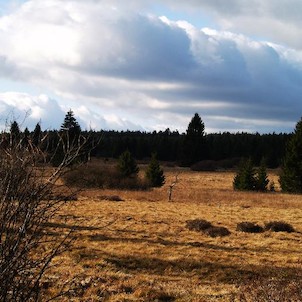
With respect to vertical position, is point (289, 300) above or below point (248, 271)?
above

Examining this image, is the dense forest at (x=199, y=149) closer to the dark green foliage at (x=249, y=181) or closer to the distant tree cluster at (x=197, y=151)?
the distant tree cluster at (x=197, y=151)

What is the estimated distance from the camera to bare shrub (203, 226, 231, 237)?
664 inches

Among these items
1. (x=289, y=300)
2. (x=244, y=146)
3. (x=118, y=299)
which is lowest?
(x=118, y=299)

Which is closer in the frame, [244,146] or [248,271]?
[248,271]

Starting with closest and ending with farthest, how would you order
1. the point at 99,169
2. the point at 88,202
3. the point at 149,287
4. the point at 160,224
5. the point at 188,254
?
the point at 149,287
the point at 188,254
the point at 160,224
the point at 88,202
the point at 99,169

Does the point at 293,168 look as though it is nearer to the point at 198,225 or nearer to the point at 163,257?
the point at 198,225

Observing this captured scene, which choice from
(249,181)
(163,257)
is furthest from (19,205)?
(249,181)

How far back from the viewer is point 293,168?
4134 cm

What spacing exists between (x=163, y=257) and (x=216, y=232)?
14.4 feet

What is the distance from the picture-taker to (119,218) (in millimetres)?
19984

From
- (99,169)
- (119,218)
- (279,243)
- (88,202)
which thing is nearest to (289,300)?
(279,243)

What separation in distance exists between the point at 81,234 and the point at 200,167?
53156 mm

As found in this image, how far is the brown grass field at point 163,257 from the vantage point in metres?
10.1

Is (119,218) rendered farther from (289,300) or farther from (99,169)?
(99,169)
